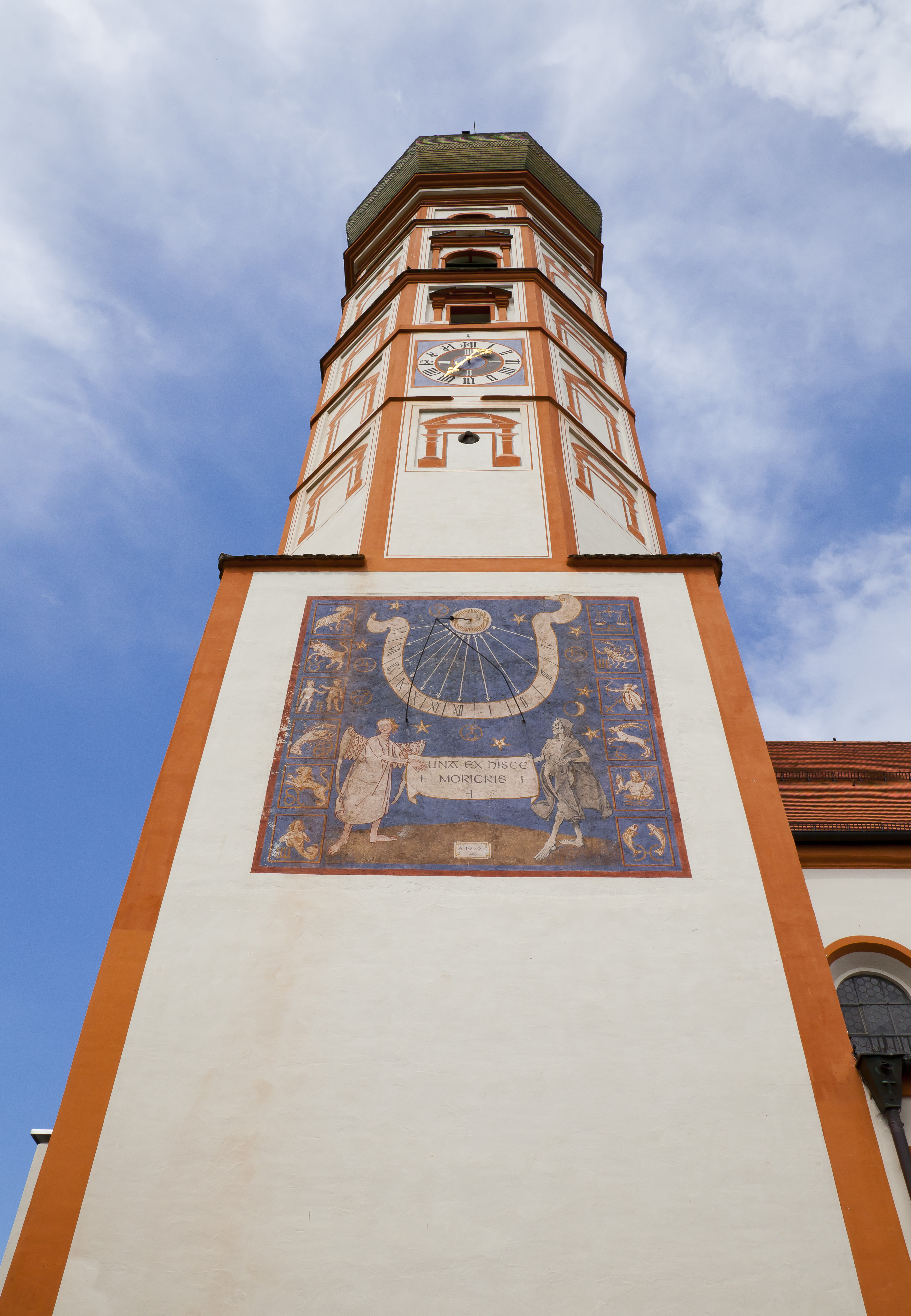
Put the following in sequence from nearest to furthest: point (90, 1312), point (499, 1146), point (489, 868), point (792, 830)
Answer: point (90, 1312) → point (499, 1146) → point (489, 868) → point (792, 830)

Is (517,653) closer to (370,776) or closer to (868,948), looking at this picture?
(370,776)

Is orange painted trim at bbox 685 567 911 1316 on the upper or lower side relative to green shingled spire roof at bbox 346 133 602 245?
lower

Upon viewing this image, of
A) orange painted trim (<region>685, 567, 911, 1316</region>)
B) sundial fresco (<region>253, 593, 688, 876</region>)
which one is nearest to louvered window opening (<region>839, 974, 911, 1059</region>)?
orange painted trim (<region>685, 567, 911, 1316</region>)

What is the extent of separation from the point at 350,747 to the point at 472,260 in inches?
398

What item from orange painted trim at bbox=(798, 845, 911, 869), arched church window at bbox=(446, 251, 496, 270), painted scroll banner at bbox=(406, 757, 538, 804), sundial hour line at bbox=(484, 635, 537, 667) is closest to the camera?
painted scroll banner at bbox=(406, 757, 538, 804)

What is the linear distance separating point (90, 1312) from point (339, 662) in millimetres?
4455

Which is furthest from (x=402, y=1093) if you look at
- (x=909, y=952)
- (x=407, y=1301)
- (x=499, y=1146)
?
(x=909, y=952)

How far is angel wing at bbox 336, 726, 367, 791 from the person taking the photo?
7.74 meters

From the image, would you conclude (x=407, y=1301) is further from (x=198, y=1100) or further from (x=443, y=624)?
(x=443, y=624)

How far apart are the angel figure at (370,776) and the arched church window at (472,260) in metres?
9.69

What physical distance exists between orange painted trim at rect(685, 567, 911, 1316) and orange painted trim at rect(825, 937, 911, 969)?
1.72m

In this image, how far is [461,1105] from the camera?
596 cm

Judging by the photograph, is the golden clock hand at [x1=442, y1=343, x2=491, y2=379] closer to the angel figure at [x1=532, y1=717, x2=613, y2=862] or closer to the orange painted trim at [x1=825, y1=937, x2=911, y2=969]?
the angel figure at [x1=532, y1=717, x2=613, y2=862]

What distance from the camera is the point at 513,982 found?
647 centimetres
